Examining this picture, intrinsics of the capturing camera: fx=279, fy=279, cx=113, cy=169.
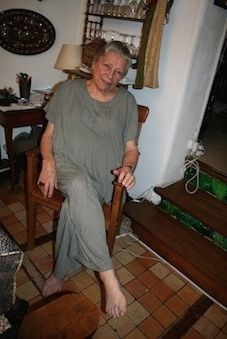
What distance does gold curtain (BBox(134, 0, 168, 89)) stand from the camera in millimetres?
1743

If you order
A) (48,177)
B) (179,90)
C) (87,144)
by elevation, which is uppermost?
(179,90)

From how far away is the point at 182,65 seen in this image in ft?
6.05

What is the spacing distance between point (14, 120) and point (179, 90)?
1.23m

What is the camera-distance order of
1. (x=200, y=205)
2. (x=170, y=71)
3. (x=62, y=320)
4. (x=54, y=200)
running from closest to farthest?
(x=62, y=320)
(x=54, y=200)
(x=170, y=71)
(x=200, y=205)

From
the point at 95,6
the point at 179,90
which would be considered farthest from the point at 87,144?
the point at 95,6

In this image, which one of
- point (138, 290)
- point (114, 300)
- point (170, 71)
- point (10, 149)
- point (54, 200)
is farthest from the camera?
point (10, 149)

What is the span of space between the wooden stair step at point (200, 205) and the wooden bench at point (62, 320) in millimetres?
1121

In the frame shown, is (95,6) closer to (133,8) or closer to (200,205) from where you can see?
(133,8)

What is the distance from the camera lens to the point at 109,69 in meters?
1.49

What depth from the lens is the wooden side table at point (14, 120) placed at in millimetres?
2080

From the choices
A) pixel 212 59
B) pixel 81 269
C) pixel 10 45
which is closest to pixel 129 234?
pixel 81 269

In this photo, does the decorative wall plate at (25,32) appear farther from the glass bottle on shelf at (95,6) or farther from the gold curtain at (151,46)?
the gold curtain at (151,46)

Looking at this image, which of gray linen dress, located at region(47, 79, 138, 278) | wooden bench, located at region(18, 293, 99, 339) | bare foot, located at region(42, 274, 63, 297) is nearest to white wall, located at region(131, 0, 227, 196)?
gray linen dress, located at region(47, 79, 138, 278)

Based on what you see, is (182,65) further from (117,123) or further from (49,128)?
(49,128)
